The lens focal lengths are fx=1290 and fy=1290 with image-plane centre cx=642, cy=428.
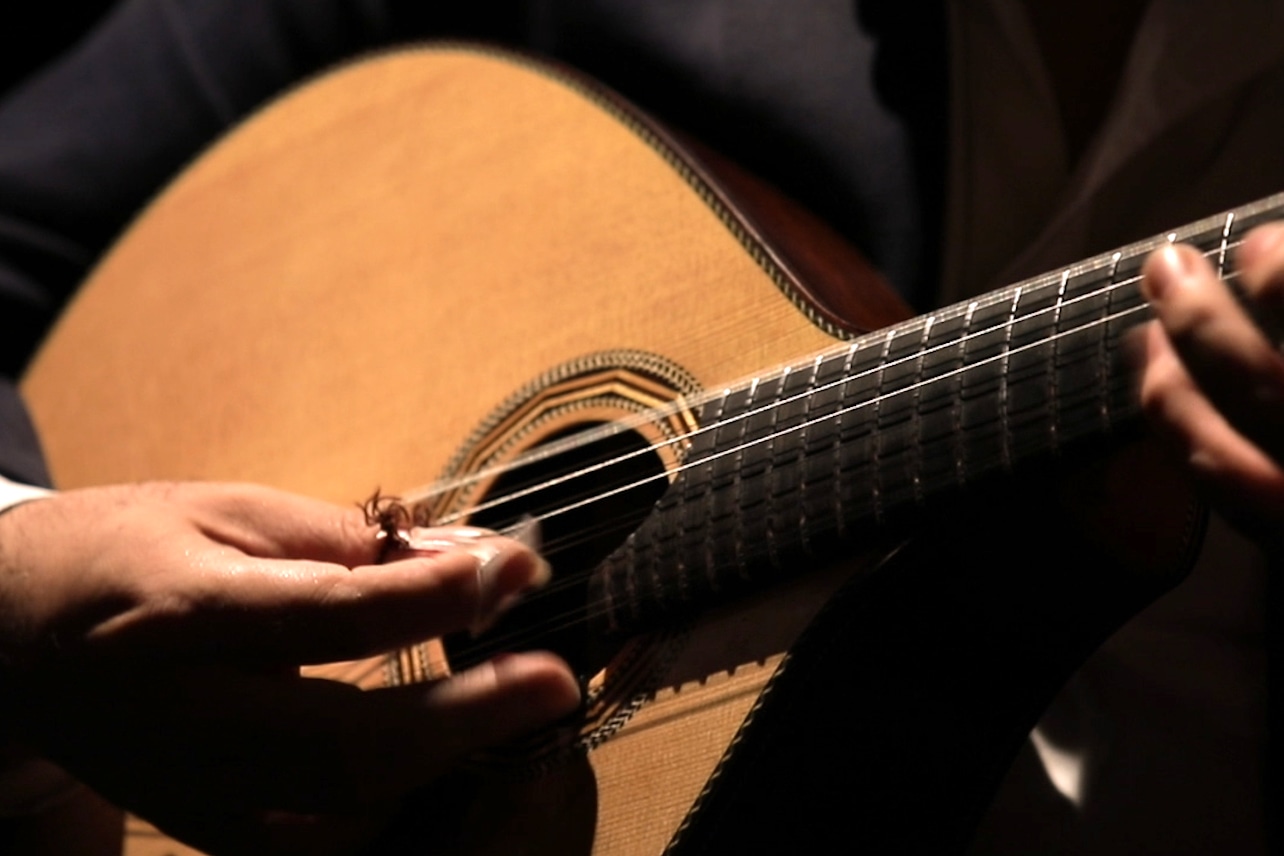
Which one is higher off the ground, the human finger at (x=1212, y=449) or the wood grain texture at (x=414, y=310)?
the wood grain texture at (x=414, y=310)

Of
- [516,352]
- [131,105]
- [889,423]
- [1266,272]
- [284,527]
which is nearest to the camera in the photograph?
[1266,272]

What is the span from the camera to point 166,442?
94 centimetres

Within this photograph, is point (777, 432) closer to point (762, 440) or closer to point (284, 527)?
point (762, 440)

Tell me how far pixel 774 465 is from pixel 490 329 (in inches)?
10.8

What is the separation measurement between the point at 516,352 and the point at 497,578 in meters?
0.20

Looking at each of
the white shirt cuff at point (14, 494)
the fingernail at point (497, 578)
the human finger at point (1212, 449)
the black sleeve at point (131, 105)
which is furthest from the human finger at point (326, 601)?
the black sleeve at point (131, 105)

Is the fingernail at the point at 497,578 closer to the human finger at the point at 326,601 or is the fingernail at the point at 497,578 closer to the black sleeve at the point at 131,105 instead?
the human finger at the point at 326,601

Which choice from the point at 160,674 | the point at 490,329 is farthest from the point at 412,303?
the point at 160,674

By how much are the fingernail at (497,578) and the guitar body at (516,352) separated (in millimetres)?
62

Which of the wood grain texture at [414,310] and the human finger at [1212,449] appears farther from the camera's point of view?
the wood grain texture at [414,310]

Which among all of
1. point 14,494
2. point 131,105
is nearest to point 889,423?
point 14,494

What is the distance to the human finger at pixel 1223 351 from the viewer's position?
0.44 m

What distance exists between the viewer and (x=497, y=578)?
63 centimetres

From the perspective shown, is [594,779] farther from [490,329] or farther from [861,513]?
[490,329]
